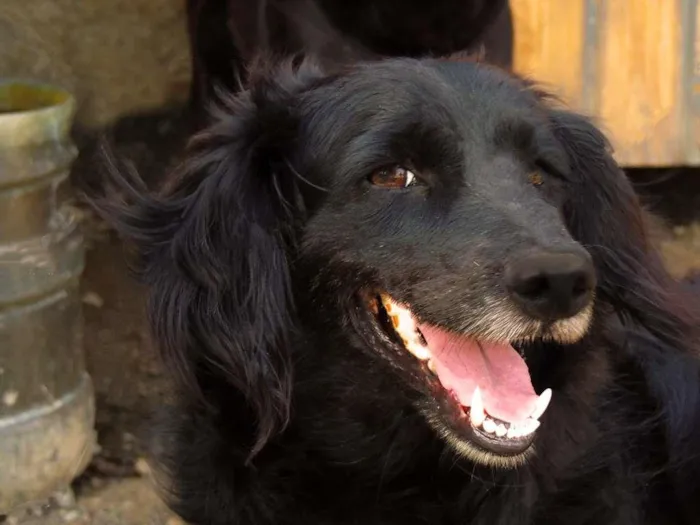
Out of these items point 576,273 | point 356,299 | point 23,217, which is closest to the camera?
point 576,273

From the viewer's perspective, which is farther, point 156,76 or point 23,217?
point 156,76

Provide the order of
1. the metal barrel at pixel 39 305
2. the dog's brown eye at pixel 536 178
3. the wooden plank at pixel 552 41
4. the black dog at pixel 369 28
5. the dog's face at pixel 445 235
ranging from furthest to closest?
1. the wooden plank at pixel 552 41
2. the black dog at pixel 369 28
3. the metal barrel at pixel 39 305
4. the dog's brown eye at pixel 536 178
5. the dog's face at pixel 445 235

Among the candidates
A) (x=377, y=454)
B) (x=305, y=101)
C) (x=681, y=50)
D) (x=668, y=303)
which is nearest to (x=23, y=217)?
(x=305, y=101)

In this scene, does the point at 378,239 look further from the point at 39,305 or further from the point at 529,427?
the point at 39,305

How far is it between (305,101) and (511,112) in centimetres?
39

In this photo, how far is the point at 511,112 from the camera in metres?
1.93

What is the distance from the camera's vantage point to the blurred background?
3080 millimetres

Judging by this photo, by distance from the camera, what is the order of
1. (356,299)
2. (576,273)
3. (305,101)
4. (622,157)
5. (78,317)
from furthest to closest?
(622,157), (78,317), (305,101), (356,299), (576,273)

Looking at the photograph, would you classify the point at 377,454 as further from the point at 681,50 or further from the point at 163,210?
the point at 681,50

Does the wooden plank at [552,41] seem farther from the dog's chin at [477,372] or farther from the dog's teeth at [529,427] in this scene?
the dog's teeth at [529,427]

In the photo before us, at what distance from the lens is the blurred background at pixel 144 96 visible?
3.08 m

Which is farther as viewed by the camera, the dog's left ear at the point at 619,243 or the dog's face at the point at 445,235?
A: the dog's left ear at the point at 619,243

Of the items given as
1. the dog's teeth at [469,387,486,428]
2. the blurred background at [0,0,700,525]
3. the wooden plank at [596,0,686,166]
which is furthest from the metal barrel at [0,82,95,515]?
the wooden plank at [596,0,686,166]

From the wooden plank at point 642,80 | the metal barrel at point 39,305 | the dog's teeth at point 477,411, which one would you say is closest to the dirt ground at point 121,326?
the wooden plank at point 642,80
